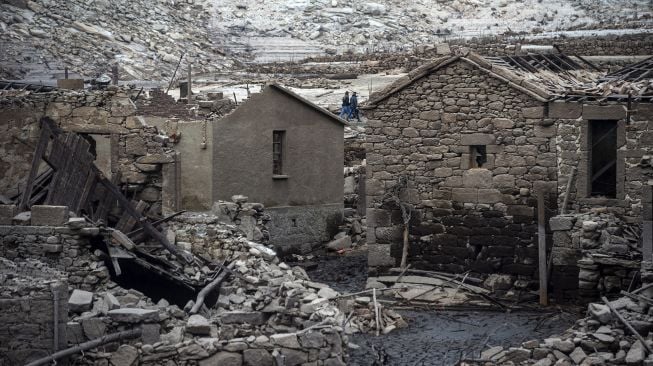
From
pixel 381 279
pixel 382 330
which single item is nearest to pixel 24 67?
pixel 381 279

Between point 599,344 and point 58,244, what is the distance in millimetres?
6164

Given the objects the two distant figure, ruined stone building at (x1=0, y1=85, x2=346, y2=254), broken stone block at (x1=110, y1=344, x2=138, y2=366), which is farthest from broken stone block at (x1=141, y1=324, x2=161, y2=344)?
the two distant figure

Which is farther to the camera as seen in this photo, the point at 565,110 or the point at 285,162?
the point at 285,162

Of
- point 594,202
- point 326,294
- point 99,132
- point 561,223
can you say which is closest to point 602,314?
point 326,294

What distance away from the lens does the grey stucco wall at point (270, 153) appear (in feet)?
83.7

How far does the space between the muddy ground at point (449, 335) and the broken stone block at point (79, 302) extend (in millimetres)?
3274

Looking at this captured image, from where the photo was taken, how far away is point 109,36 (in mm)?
47594

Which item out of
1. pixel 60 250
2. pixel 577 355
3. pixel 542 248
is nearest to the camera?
pixel 577 355

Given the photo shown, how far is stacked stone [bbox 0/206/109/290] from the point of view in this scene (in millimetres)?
16781

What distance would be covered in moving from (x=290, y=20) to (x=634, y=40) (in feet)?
51.5

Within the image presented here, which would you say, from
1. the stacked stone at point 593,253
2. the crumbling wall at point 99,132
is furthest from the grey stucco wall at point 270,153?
the stacked stone at point 593,253

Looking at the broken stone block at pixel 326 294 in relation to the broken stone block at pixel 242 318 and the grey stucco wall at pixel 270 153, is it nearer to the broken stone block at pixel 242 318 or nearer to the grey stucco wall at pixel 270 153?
the broken stone block at pixel 242 318

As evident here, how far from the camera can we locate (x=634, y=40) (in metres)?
43.2

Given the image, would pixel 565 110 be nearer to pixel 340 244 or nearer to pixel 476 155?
pixel 476 155
